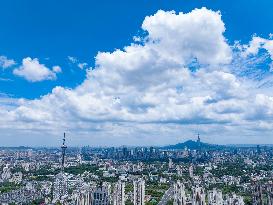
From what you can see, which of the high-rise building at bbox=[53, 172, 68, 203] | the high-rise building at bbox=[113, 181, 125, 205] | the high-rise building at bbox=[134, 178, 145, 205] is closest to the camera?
the high-rise building at bbox=[113, 181, 125, 205]

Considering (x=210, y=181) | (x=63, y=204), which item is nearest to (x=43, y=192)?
(x=63, y=204)

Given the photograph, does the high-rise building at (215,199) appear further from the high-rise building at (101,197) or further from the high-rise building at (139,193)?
the high-rise building at (101,197)

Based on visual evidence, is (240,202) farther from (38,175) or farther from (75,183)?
(38,175)

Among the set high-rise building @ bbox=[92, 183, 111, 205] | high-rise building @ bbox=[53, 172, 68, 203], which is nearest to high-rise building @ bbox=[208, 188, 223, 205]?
high-rise building @ bbox=[92, 183, 111, 205]

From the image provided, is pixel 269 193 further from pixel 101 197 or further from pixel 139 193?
pixel 101 197

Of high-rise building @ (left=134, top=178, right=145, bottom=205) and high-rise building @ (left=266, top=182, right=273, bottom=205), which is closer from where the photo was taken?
high-rise building @ (left=266, top=182, right=273, bottom=205)

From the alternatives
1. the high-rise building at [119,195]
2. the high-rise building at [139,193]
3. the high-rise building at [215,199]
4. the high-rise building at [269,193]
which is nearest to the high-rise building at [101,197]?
the high-rise building at [119,195]

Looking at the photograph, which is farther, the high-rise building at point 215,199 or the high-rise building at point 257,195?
the high-rise building at point 215,199

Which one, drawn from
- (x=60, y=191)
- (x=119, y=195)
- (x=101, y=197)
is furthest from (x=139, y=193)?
(x=60, y=191)

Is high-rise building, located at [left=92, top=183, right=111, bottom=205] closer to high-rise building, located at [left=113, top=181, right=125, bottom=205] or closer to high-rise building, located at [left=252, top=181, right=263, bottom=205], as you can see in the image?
high-rise building, located at [left=113, top=181, right=125, bottom=205]

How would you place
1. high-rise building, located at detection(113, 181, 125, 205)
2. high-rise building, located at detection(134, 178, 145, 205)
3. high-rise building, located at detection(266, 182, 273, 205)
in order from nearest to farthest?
1. high-rise building, located at detection(266, 182, 273, 205)
2. high-rise building, located at detection(113, 181, 125, 205)
3. high-rise building, located at detection(134, 178, 145, 205)

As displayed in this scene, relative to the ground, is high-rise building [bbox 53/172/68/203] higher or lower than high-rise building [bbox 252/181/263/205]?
lower
